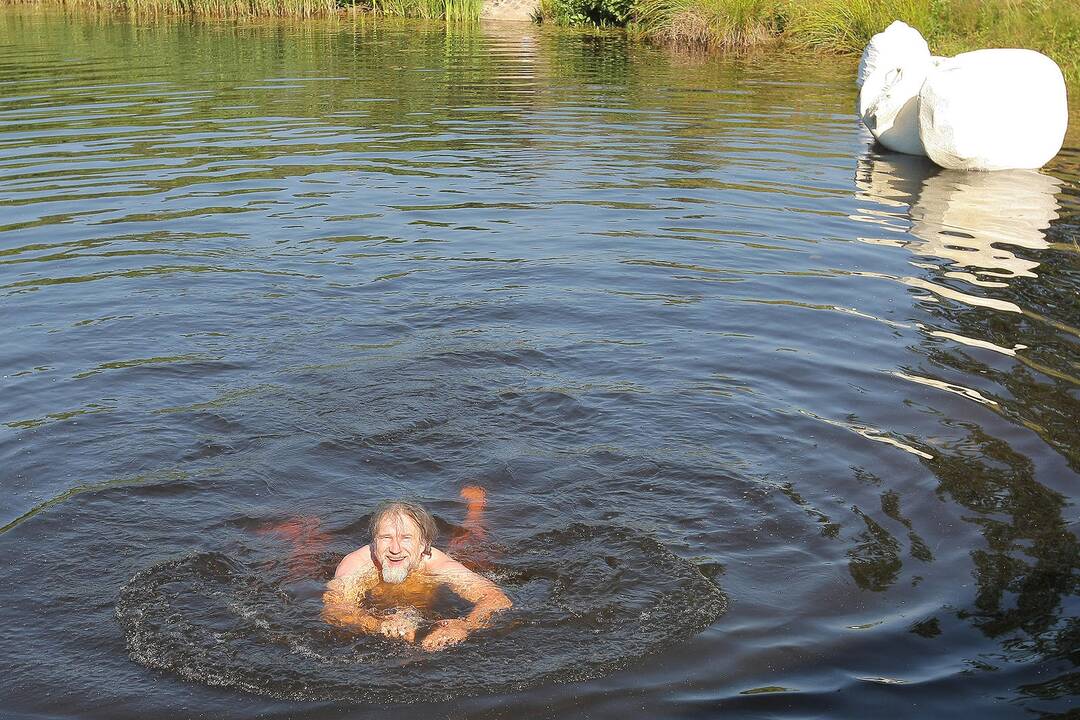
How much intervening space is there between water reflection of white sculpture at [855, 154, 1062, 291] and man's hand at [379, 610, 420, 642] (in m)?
6.87

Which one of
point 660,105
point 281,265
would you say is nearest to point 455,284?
point 281,265

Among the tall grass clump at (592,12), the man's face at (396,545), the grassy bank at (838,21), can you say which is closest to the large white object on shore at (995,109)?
the grassy bank at (838,21)

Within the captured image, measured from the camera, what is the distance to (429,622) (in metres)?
6.12

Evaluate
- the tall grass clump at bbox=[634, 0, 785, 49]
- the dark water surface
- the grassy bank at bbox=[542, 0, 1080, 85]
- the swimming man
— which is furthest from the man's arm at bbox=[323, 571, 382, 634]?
the tall grass clump at bbox=[634, 0, 785, 49]

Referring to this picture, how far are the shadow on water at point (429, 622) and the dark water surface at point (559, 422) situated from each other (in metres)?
0.02

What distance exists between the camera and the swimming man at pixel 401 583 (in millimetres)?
6012

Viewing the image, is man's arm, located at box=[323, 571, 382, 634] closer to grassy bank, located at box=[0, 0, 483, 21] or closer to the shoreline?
the shoreline

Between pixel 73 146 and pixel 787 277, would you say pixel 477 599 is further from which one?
pixel 73 146

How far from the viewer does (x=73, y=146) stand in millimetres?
17406

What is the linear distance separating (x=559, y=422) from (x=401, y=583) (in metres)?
2.25

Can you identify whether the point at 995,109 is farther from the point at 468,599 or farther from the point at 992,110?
the point at 468,599

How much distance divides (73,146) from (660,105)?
10.6 m

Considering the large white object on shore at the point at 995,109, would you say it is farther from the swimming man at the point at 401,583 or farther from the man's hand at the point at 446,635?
the man's hand at the point at 446,635

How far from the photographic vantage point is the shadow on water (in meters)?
5.47
